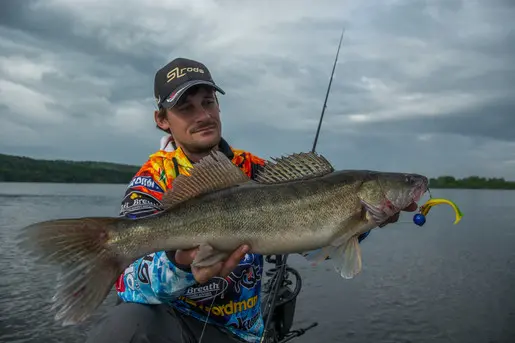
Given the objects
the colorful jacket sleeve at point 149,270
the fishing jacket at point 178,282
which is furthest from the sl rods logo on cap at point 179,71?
the colorful jacket sleeve at point 149,270

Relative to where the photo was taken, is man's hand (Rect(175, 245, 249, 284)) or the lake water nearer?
man's hand (Rect(175, 245, 249, 284))

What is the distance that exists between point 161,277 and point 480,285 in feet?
45.2

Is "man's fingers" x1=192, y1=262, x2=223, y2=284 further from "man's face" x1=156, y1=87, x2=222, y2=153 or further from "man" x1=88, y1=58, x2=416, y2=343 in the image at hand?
"man's face" x1=156, y1=87, x2=222, y2=153

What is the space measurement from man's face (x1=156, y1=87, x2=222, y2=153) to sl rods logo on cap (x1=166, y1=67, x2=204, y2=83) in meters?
0.18

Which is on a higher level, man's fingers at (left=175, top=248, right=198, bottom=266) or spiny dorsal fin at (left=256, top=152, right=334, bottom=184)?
spiny dorsal fin at (left=256, top=152, right=334, bottom=184)

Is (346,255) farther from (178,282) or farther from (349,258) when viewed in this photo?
(178,282)

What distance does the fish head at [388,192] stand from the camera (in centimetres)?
350

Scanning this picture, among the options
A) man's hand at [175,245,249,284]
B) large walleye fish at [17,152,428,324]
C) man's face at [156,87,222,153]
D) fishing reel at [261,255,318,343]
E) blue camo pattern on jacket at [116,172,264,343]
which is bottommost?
fishing reel at [261,255,318,343]

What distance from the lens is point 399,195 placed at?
3.62 m

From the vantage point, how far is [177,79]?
4.32m

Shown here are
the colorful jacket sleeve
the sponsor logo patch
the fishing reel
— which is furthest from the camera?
the fishing reel

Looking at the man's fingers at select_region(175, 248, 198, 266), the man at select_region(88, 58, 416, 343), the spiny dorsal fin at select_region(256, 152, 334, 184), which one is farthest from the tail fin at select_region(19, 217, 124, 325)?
the spiny dorsal fin at select_region(256, 152, 334, 184)

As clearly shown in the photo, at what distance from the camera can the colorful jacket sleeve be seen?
137 inches

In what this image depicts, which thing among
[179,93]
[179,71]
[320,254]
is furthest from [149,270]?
[179,71]
